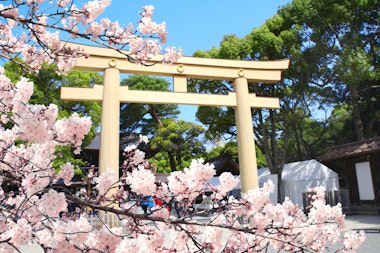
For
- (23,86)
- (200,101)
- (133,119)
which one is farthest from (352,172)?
(133,119)

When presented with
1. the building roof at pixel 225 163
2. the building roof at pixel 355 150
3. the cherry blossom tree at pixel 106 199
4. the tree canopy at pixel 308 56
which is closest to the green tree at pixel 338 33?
the tree canopy at pixel 308 56

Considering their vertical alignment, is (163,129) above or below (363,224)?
above

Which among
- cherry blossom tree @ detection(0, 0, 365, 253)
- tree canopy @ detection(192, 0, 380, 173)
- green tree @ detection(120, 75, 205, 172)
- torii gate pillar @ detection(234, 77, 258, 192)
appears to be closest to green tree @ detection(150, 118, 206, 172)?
green tree @ detection(120, 75, 205, 172)

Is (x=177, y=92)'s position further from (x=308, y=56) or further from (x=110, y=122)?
(x=308, y=56)

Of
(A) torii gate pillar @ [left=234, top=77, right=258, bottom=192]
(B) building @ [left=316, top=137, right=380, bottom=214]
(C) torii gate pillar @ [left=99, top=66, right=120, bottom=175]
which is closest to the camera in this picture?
(C) torii gate pillar @ [left=99, top=66, right=120, bottom=175]

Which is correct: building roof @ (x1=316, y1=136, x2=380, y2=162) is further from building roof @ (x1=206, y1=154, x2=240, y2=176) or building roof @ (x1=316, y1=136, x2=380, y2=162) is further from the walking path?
building roof @ (x1=206, y1=154, x2=240, y2=176)

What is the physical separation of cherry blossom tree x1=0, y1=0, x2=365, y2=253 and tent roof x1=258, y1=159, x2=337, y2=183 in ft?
37.3

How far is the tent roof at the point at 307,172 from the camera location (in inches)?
521

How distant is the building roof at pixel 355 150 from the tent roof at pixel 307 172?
1.20 feet

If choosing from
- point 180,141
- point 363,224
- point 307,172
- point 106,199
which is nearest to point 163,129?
point 180,141

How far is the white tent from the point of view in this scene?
1310 cm

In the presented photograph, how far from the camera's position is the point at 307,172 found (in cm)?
1358

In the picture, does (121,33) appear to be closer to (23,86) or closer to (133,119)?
(23,86)

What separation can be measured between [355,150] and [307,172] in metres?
2.35
